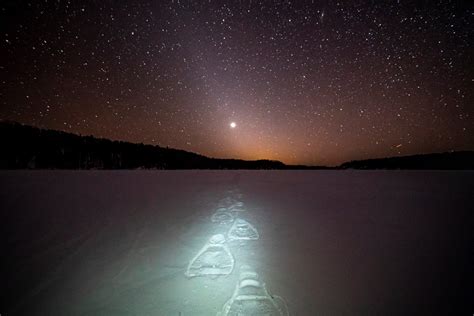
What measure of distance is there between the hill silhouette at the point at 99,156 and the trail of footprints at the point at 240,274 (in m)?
53.7

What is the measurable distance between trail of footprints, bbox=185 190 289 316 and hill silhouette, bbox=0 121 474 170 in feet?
176

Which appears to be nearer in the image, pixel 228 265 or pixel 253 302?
pixel 253 302

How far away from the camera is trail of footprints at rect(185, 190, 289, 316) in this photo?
278 cm

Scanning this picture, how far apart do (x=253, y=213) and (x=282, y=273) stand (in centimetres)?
481

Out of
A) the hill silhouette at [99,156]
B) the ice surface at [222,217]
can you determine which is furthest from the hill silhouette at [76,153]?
the ice surface at [222,217]

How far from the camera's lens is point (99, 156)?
7050 cm

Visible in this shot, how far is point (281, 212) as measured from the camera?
8820 millimetres

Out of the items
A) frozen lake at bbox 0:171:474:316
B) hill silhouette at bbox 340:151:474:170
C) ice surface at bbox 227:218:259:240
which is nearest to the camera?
frozen lake at bbox 0:171:474:316

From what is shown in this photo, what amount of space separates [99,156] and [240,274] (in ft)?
255

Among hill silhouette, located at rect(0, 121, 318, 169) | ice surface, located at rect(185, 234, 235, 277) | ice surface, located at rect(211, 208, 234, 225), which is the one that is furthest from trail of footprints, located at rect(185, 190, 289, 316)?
hill silhouette, located at rect(0, 121, 318, 169)

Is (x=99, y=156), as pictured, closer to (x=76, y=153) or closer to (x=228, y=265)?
(x=76, y=153)

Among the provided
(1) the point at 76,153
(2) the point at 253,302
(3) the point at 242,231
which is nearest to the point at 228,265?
(2) the point at 253,302

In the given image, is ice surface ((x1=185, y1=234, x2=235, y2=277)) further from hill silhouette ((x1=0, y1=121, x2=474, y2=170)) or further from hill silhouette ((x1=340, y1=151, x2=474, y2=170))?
hill silhouette ((x1=340, y1=151, x2=474, y2=170))

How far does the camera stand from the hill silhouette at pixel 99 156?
52.3m
